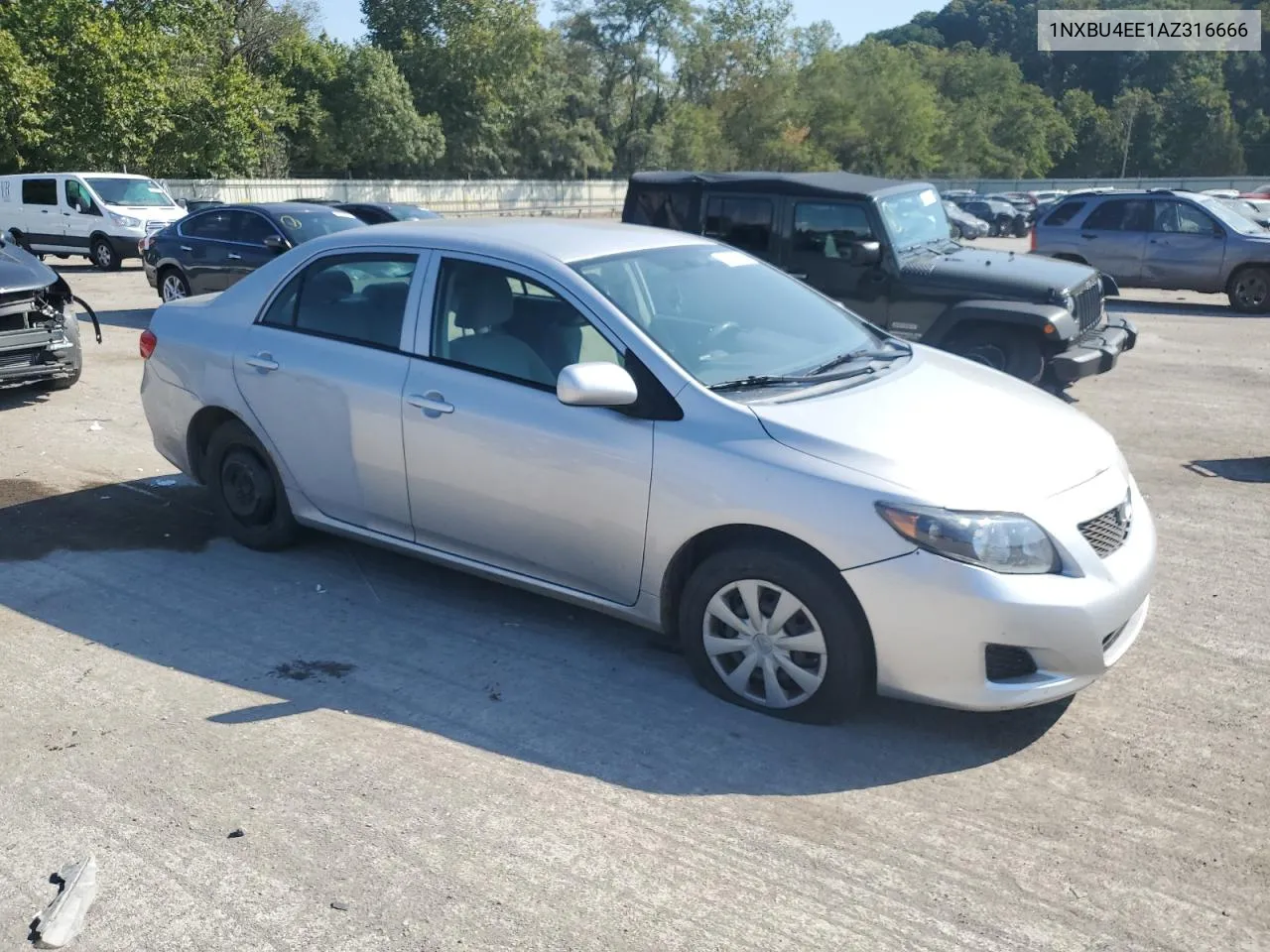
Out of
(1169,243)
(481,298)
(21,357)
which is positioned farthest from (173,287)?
(1169,243)

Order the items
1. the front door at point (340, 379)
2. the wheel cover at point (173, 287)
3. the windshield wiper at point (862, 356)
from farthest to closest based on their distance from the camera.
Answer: the wheel cover at point (173, 287), the front door at point (340, 379), the windshield wiper at point (862, 356)

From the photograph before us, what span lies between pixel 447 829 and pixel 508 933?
21.5 inches

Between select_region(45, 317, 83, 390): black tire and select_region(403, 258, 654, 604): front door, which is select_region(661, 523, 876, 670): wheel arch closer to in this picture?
select_region(403, 258, 654, 604): front door

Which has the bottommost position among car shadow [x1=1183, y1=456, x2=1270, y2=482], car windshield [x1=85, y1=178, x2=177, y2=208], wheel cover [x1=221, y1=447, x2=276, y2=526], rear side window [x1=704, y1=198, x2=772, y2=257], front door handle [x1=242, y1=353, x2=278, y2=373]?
car shadow [x1=1183, y1=456, x2=1270, y2=482]

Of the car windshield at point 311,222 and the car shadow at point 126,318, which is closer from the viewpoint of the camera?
the car windshield at point 311,222

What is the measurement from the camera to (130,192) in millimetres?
22984

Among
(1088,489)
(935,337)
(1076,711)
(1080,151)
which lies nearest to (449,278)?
(1088,489)

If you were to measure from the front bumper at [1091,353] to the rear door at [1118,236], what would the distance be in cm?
795

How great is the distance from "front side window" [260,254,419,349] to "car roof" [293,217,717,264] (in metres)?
0.11

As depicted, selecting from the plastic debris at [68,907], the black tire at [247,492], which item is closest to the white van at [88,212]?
the black tire at [247,492]

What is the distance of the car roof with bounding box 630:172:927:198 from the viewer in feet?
32.2

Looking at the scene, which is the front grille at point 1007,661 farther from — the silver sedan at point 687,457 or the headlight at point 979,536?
the headlight at point 979,536

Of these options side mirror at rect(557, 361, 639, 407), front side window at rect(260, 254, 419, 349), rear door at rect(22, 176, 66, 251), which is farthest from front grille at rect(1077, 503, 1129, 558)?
rear door at rect(22, 176, 66, 251)

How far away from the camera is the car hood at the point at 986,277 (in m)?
9.32
